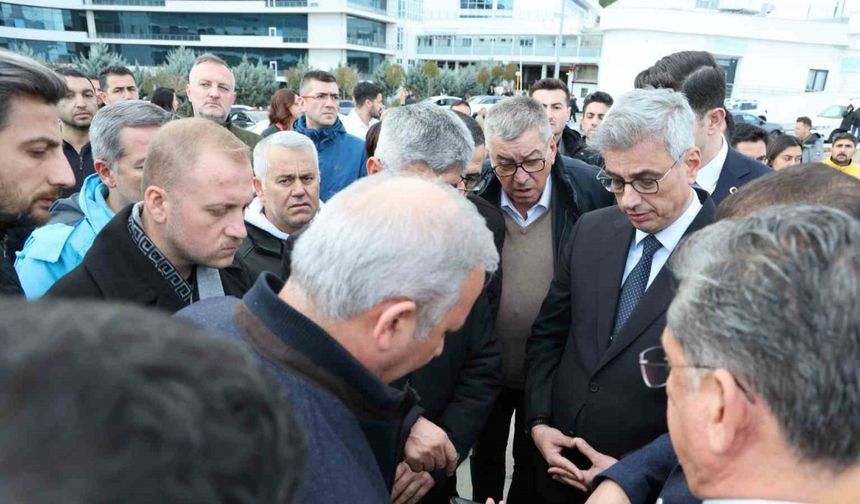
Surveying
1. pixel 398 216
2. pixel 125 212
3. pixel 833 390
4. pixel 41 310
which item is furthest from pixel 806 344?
pixel 125 212

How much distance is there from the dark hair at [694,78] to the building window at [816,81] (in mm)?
45607

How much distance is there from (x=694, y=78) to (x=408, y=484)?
2.81 meters

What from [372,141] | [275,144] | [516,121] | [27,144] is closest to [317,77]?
[372,141]

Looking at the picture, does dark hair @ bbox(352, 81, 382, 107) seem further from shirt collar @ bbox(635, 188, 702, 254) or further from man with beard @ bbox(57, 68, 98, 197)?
shirt collar @ bbox(635, 188, 702, 254)

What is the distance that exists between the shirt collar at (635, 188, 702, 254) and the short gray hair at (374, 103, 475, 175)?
0.86 m

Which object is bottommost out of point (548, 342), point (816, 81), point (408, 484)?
point (408, 484)

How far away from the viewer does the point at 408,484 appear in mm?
2246

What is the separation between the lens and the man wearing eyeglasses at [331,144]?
5.17 metres

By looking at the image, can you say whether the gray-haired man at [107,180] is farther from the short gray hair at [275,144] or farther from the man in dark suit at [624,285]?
the man in dark suit at [624,285]

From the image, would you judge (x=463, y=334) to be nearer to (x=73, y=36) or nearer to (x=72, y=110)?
(x=72, y=110)

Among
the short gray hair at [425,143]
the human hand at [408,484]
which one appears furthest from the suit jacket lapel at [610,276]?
the human hand at [408,484]

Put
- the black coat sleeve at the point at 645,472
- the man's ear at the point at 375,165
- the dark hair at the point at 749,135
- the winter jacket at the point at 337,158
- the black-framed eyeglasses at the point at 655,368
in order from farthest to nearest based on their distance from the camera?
the dark hair at the point at 749,135 → the winter jacket at the point at 337,158 → the man's ear at the point at 375,165 → the black coat sleeve at the point at 645,472 → the black-framed eyeglasses at the point at 655,368

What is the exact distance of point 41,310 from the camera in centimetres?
53

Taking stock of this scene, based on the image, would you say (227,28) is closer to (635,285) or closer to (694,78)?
(694,78)
